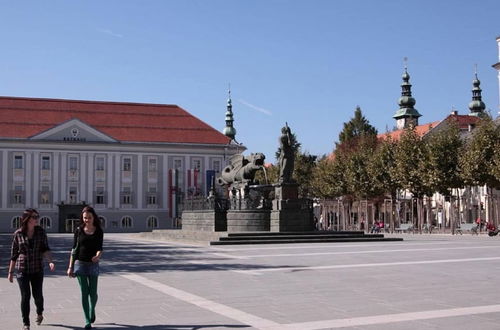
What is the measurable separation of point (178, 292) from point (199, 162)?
2993 inches

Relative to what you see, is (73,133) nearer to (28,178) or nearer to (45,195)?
(28,178)

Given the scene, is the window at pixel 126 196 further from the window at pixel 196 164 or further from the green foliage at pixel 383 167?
the green foliage at pixel 383 167

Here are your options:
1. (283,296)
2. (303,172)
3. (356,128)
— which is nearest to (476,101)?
(356,128)

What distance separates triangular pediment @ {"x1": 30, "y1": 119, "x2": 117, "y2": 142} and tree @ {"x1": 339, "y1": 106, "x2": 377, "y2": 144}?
31.0 meters

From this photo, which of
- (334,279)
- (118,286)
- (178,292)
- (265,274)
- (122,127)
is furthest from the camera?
(122,127)

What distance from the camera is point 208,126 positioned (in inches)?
3649

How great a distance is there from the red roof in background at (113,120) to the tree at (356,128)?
52.7 ft

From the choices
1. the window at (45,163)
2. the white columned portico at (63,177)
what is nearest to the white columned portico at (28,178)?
the window at (45,163)

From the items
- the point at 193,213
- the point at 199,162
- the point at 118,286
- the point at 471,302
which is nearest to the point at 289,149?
the point at 193,213

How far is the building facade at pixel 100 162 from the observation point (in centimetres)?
8056

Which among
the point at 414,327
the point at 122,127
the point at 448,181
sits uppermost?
Result: the point at 122,127

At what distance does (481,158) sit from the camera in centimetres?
4553

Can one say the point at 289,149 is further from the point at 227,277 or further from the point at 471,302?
the point at 471,302

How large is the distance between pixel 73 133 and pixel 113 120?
302 inches
